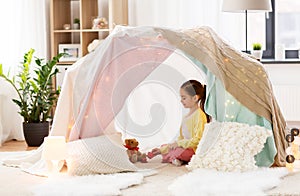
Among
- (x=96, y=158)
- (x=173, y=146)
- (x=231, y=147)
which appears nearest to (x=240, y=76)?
(x=231, y=147)

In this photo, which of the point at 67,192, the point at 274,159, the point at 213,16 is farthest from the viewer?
the point at 213,16

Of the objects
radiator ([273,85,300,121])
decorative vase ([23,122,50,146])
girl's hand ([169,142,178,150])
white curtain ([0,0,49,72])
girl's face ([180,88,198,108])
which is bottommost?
decorative vase ([23,122,50,146])

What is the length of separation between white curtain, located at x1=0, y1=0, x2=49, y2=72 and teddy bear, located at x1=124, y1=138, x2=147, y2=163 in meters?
1.93

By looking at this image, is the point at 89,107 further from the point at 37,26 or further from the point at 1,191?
the point at 37,26

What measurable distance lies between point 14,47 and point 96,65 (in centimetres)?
188

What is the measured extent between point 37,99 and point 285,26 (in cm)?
224

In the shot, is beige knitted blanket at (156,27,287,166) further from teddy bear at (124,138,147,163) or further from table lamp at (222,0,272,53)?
table lamp at (222,0,272,53)

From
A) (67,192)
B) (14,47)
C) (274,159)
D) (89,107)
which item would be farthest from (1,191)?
(14,47)

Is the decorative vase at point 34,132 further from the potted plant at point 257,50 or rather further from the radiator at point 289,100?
the radiator at point 289,100

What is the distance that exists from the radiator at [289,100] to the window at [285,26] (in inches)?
17.3

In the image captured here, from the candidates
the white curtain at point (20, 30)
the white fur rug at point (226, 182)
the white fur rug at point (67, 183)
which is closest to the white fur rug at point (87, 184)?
the white fur rug at point (67, 183)

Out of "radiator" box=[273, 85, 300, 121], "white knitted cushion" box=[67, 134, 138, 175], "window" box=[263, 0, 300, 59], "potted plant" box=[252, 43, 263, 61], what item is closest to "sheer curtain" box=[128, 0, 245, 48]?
"potted plant" box=[252, 43, 263, 61]

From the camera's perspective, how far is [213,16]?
5.55 metres

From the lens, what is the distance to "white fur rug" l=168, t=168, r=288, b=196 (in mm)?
3236
